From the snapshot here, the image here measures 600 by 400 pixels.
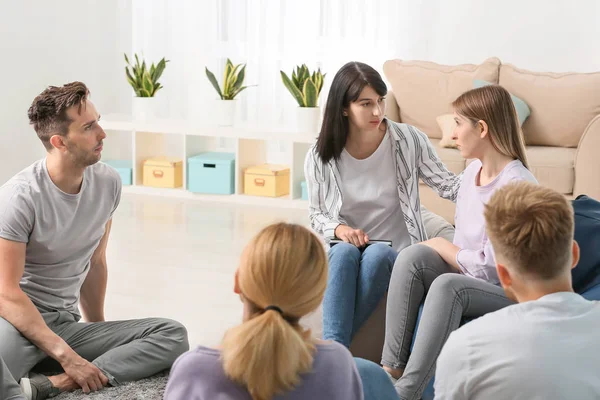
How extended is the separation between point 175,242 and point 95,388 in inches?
81.9

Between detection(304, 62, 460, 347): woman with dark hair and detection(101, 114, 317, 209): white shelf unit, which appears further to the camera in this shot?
detection(101, 114, 317, 209): white shelf unit

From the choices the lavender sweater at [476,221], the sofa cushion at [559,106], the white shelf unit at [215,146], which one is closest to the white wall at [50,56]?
the white shelf unit at [215,146]

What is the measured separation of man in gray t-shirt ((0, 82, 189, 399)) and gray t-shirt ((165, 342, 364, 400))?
3.61ft

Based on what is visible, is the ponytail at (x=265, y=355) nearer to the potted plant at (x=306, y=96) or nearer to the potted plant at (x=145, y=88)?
the potted plant at (x=306, y=96)

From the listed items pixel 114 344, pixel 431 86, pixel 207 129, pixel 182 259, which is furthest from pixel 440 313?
pixel 207 129

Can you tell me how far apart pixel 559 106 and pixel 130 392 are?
3.23m

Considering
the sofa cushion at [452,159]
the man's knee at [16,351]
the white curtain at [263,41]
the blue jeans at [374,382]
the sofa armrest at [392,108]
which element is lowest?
the man's knee at [16,351]

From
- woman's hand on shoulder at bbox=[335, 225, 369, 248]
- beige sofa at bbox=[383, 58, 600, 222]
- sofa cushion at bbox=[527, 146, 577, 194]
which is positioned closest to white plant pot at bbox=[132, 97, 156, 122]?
beige sofa at bbox=[383, 58, 600, 222]

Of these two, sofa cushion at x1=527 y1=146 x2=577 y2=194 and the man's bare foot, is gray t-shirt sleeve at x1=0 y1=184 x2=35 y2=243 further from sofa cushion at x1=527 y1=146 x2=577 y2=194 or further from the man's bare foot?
sofa cushion at x1=527 y1=146 x2=577 y2=194

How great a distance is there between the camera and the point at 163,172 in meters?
5.82

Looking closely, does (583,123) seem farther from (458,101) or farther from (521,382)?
(521,382)

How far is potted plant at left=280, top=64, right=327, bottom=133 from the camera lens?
5426mm

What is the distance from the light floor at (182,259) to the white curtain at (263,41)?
3.21 feet

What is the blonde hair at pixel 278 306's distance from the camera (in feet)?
4.42
